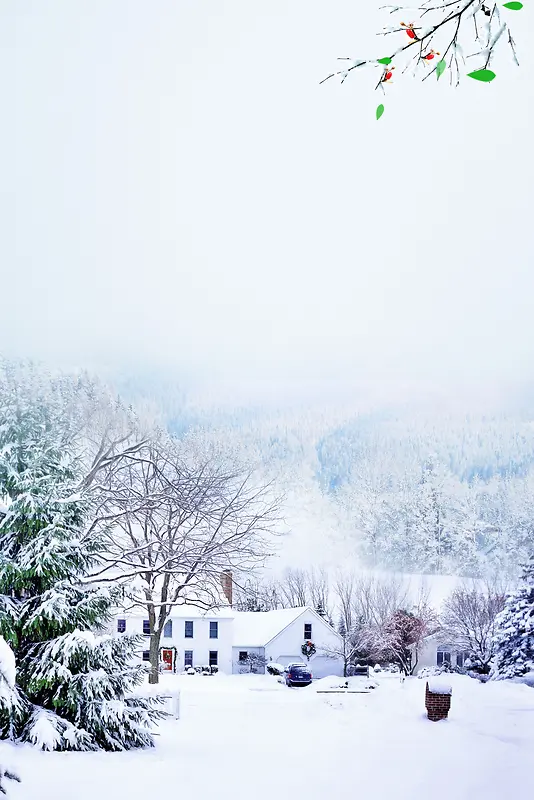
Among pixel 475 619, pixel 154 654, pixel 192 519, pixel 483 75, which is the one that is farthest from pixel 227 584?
pixel 483 75

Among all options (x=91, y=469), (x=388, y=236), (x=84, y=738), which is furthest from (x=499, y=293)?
(x=84, y=738)

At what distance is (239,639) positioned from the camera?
914cm

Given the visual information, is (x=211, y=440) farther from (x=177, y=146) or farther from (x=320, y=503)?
(x=177, y=146)

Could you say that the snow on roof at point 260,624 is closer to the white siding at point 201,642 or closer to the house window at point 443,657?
the white siding at point 201,642

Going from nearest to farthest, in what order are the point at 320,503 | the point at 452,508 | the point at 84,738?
1. the point at 84,738
2. the point at 452,508
3. the point at 320,503

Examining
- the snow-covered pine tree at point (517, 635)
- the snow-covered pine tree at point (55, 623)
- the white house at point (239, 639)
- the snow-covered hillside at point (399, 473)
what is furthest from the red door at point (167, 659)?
the snow-covered pine tree at point (55, 623)

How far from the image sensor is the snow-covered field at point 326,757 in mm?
3252

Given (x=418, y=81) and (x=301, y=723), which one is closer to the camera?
(x=418, y=81)

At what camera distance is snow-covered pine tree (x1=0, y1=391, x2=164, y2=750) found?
3492mm

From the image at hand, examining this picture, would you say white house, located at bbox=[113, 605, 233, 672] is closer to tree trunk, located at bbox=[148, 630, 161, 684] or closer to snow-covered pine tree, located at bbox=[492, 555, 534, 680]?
tree trunk, located at bbox=[148, 630, 161, 684]

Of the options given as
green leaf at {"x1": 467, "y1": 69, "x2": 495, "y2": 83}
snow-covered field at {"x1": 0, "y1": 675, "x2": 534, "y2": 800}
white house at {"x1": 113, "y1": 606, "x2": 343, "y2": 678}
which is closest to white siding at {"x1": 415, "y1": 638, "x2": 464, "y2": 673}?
snow-covered field at {"x1": 0, "y1": 675, "x2": 534, "y2": 800}

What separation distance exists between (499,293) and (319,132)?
60.1 inches

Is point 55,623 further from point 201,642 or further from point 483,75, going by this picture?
point 201,642

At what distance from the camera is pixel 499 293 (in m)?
4.72
